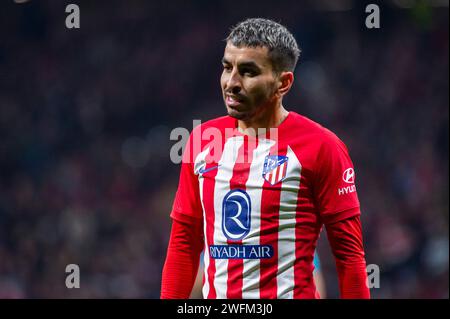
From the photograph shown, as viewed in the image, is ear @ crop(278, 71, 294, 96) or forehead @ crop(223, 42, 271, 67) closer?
forehead @ crop(223, 42, 271, 67)

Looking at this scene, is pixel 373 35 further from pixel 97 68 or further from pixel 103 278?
pixel 103 278

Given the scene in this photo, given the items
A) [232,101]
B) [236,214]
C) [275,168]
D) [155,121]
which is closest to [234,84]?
[232,101]

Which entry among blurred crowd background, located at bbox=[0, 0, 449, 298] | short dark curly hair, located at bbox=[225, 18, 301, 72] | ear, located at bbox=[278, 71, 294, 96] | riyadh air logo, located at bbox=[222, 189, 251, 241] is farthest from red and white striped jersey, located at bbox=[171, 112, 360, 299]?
blurred crowd background, located at bbox=[0, 0, 449, 298]

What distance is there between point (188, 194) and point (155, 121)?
790 centimetres

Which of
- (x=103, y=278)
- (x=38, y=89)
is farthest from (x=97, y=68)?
(x=103, y=278)

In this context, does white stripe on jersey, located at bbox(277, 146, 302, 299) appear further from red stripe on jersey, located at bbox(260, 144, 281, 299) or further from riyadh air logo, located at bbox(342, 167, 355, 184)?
riyadh air logo, located at bbox(342, 167, 355, 184)

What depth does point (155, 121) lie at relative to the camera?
441 inches

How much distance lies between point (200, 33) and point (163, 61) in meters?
0.65

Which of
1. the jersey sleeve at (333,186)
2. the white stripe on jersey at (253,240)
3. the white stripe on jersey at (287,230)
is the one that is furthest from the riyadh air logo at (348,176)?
the white stripe on jersey at (253,240)

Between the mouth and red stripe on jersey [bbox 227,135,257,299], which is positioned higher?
the mouth

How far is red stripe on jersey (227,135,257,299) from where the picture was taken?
10.4 feet

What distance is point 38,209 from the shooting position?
10.0 metres

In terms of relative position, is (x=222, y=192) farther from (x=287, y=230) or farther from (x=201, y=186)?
(x=287, y=230)
